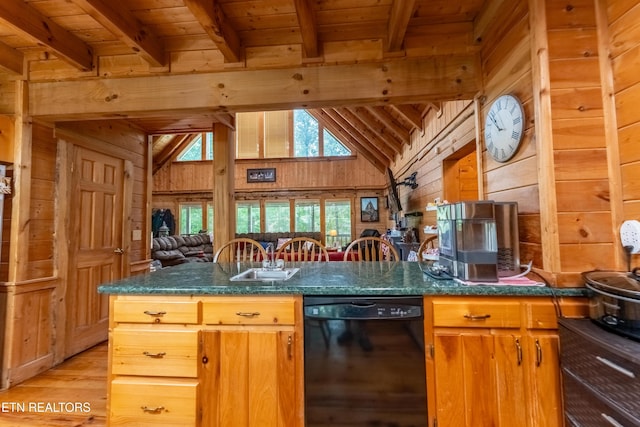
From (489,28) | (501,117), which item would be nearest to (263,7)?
(489,28)

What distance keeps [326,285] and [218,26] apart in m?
1.74

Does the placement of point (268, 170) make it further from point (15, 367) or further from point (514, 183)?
point (514, 183)

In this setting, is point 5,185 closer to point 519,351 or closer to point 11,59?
point 11,59

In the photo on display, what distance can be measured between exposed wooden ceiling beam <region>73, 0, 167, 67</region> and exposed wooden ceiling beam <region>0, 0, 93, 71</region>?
47cm

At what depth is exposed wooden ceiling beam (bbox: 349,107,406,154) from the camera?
6.16m

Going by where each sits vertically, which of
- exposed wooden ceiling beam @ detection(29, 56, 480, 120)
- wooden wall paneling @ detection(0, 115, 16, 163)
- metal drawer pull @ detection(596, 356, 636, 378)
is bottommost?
metal drawer pull @ detection(596, 356, 636, 378)

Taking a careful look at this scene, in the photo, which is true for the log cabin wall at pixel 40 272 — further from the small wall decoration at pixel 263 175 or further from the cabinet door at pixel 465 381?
the small wall decoration at pixel 263 175


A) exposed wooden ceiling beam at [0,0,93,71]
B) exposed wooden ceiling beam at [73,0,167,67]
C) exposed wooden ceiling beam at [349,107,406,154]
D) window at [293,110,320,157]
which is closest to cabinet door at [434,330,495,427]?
exposed wooden ceiling beam at [73,0,167,67]

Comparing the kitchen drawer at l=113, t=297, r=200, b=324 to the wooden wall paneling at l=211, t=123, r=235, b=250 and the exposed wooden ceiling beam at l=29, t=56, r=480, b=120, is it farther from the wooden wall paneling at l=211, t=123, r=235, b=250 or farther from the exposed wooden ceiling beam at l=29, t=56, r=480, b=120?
the wooden wall paneling at l=211, t=123, r=235, b=250

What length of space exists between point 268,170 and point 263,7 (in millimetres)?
7849

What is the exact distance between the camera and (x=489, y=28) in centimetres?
198

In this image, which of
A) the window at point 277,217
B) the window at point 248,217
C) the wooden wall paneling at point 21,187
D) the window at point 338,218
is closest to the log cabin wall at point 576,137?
the wooden wall paneling at point 21,187

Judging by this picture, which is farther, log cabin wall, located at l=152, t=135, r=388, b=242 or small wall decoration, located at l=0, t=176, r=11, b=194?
log cabin wall, located at l=152, t=135, r=388, b=242

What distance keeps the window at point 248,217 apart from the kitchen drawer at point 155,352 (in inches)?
327
